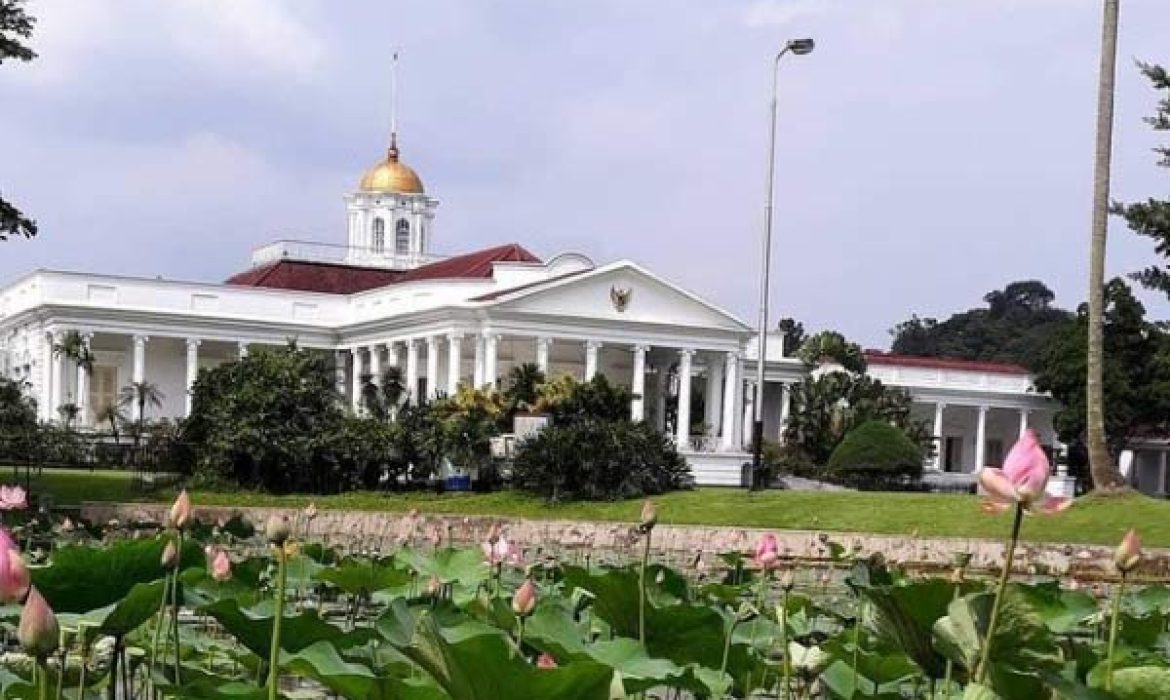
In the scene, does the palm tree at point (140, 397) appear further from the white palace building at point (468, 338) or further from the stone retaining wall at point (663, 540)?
the stone retaining wall at point (663, 540)

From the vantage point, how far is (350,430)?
90.2 feet

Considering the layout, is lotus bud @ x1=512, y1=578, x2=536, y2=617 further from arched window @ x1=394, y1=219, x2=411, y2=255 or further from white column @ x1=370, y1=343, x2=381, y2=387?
arched window @ x1=394, y1=219, x2=411, y2=255

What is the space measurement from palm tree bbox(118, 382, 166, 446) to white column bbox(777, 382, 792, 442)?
1806cm

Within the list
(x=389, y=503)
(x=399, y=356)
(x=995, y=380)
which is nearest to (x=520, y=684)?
(x=389, y=503)

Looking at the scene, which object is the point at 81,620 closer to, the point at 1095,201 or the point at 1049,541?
the point at 1049,541

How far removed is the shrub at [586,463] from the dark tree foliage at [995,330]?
53344mm

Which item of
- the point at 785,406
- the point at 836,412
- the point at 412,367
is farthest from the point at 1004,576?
the point at 785,406

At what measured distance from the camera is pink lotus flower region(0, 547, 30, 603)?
66.1 inches

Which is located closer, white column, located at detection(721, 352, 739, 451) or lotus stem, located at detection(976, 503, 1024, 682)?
lotus stem, located at detection(976, 503, 1024, 682)

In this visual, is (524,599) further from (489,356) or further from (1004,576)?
(489,356)

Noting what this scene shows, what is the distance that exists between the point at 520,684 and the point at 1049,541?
705 inches

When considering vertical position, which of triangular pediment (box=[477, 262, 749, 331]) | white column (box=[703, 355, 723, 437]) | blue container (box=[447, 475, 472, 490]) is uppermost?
triangular pediment (box=[477, 262, 749, 331])

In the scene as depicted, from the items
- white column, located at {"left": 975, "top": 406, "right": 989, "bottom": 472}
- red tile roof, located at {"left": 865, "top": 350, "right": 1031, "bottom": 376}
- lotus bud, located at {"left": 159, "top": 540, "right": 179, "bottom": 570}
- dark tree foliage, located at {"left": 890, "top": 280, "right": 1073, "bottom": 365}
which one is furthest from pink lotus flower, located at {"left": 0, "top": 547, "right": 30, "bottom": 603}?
dark tree foliage, located at {"left": 890, "top": 280, "right": 1073, "bottom": 365}

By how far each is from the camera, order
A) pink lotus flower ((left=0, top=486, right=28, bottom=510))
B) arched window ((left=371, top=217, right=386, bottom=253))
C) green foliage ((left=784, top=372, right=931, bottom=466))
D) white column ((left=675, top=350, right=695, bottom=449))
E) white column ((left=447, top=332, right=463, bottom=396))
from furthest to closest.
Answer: arched window ((left=371, top=217, right=386, bottom=253))
green foliage ((left=784, top=372, right=931, bottom=466))
white column ((left=675, top=350, right=695, bottom=449))
white column ((left=447, top=332, right=463, bottom=396))
pink lotus flower ((left=0, top=486, right=28, bottom=510))
